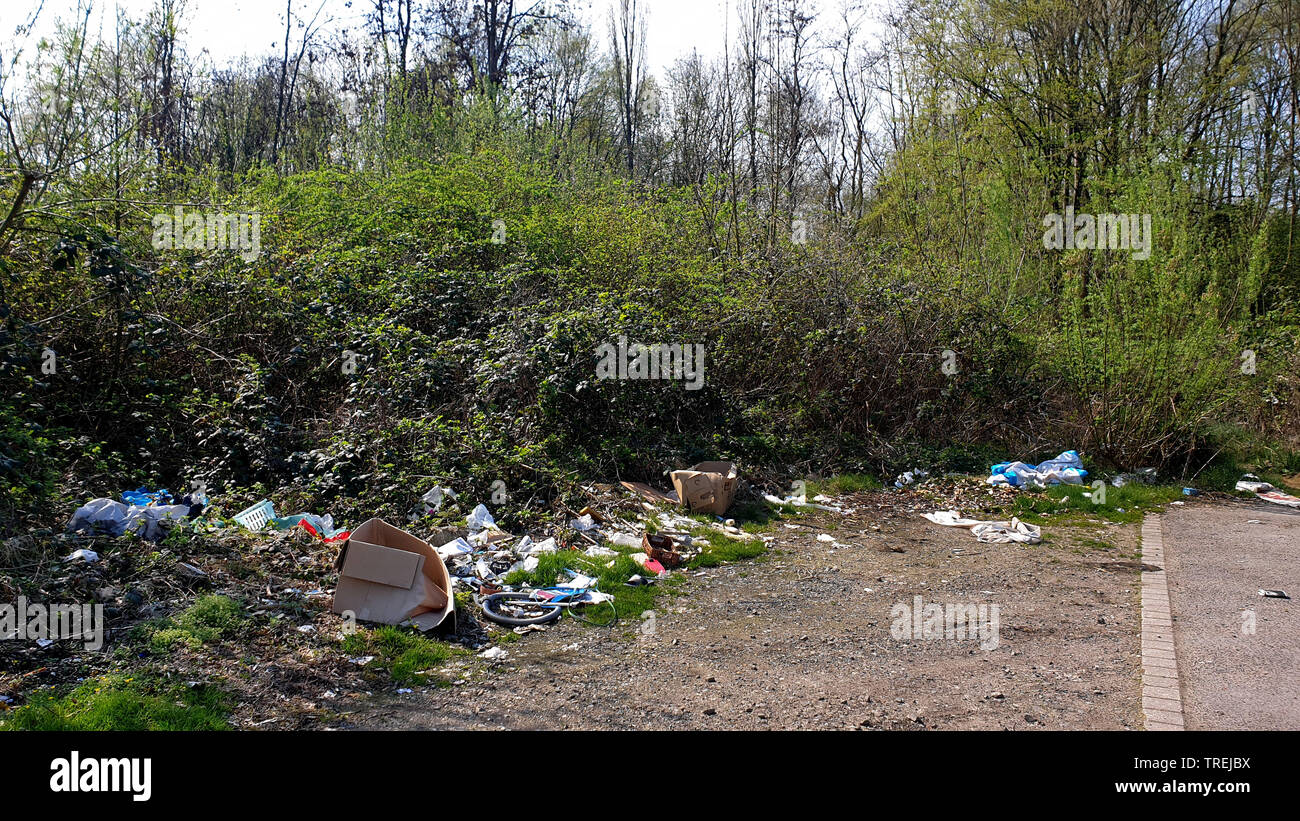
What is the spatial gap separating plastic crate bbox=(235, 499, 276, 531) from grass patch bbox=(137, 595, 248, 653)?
1.64 metres

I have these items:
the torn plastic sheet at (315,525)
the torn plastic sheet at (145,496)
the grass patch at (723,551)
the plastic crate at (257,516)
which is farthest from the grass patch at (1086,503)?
the torn plastic sheet at (145,496)

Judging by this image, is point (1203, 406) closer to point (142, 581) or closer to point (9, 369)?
point (142, 581)

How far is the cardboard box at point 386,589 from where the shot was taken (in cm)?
495

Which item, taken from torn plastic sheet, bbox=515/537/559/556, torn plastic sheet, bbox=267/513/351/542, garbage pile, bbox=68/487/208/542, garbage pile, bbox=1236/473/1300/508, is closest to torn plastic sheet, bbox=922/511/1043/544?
garbage pile, bbox=1236/473/1300/508

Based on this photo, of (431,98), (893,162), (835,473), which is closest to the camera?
(835,473)

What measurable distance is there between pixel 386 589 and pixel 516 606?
89cm

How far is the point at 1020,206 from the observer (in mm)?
12945

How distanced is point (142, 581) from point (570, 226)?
726 centimetres

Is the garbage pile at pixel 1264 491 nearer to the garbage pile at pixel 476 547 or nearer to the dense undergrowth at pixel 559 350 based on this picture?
the dense undergrowth at pixel 559 350

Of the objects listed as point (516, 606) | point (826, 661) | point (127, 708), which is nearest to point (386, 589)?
point (516, 606)

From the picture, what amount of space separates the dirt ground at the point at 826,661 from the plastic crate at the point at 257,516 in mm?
2722
